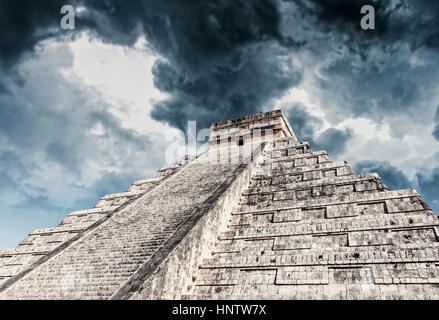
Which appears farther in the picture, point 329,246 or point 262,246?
point 262,246

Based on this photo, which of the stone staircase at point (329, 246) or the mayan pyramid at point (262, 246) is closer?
the stone staircase at point (329, 246)

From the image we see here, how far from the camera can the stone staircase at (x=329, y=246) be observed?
436 cm

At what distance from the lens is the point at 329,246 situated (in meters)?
5.19

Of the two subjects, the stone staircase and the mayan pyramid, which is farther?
the mayan pyramid

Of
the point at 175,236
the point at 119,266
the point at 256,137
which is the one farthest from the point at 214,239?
the point at 256,137

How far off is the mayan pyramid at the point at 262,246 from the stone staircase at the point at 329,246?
0.06ft

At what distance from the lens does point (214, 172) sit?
987 centimetres

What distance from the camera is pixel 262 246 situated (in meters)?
5.67

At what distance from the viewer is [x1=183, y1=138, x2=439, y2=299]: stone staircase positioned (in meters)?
4.36

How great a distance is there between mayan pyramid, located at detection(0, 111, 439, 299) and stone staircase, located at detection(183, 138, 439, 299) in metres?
0.02

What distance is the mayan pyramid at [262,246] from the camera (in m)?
4.49

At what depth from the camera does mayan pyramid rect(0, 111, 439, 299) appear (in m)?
4.49

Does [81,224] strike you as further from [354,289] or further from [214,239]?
[354,289]

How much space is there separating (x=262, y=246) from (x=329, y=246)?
3.95 ft
